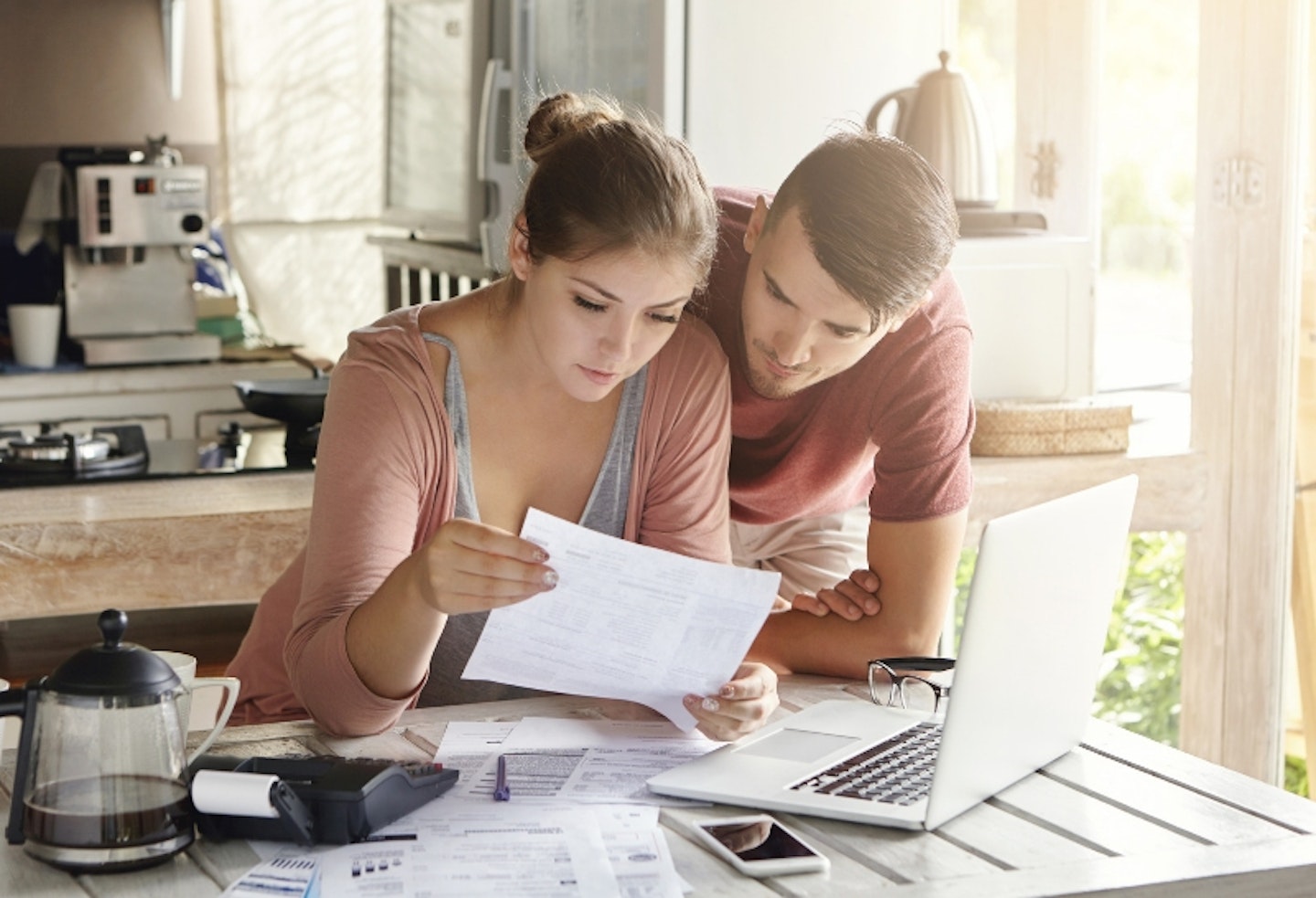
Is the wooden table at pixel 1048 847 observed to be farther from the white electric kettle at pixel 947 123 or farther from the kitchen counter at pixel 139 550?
the white electric kettle at pixel 947 123

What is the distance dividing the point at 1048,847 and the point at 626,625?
1.38 feet

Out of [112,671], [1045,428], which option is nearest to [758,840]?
[112,671]

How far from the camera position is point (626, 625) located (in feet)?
4.99

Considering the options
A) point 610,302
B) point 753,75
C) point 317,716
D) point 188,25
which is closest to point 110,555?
point 317,716

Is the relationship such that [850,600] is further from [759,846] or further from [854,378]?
[759,846]

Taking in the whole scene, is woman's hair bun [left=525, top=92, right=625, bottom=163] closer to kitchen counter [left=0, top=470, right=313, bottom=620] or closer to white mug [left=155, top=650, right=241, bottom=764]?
white mug [left=155, top=650, right=241, bottom=764]

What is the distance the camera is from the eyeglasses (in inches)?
68.1

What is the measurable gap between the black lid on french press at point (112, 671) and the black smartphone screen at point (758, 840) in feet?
1.46

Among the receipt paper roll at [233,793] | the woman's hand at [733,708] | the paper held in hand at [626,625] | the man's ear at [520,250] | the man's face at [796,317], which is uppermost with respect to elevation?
the man's ear at [520,250]

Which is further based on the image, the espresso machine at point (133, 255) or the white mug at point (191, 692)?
the espresso machine at point (133, 255)

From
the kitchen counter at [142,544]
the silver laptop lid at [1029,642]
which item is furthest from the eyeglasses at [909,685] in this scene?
the kitchen counter at [142,544]

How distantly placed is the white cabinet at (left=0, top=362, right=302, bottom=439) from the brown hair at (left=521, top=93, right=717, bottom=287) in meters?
2.55

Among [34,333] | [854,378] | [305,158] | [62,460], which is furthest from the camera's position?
[305,158]

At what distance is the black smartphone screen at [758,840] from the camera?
4.23 feet
